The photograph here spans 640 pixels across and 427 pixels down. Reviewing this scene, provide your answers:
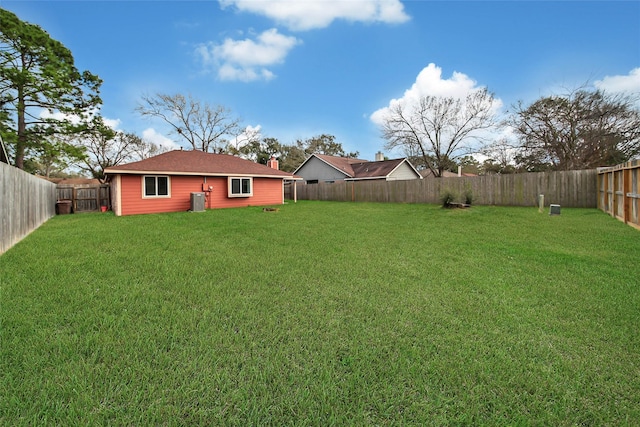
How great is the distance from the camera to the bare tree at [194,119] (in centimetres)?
2569

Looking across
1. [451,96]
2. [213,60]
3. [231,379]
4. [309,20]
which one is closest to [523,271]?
[231,379]

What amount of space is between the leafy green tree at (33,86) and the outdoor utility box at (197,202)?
35.7ft

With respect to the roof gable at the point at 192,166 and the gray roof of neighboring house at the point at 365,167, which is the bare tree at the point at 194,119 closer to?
the gray roof of neighboring house at the point at 365,167

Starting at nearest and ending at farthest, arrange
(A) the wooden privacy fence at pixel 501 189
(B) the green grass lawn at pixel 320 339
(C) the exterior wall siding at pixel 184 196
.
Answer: (B) the green grass lawn at pixel 320 339
(A) the wooden privacy fence at pixel 501 189
(C) the exterior wall siding at pixel 184 196

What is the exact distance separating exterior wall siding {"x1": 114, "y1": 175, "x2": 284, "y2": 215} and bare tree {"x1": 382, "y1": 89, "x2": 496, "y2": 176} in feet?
41.5

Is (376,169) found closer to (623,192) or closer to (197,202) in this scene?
(197,202)

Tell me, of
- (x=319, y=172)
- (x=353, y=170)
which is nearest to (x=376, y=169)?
(x=353, y=170)

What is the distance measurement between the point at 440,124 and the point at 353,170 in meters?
8.36

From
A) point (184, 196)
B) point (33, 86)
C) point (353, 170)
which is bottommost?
point (184, 196)

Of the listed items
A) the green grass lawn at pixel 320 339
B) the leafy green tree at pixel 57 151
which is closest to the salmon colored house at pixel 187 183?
the leafy green tree at pixel 57 151

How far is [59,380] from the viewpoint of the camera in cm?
170

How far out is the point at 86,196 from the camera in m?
14.8

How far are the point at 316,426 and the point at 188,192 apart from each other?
14.1 meters

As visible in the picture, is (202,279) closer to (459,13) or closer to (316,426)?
(316,426)
